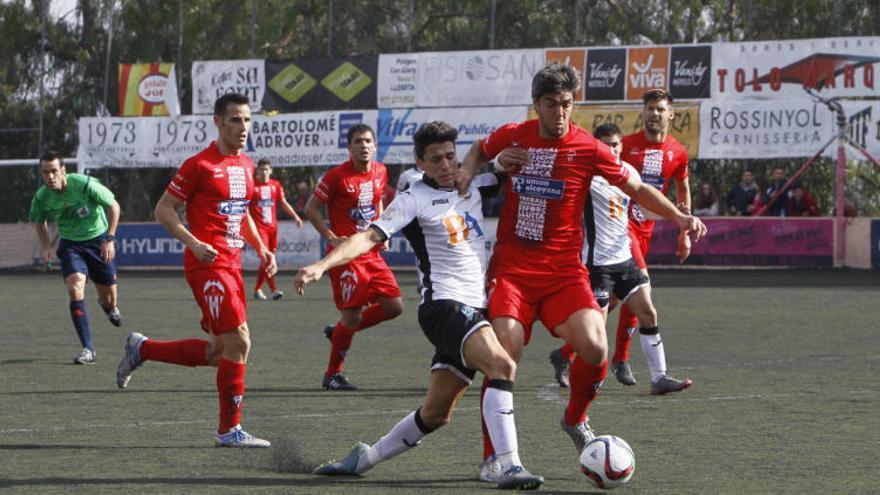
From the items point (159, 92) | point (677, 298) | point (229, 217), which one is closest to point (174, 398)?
point (229, 217)

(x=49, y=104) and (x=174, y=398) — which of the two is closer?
(x=174, y=398)

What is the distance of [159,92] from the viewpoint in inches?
1368

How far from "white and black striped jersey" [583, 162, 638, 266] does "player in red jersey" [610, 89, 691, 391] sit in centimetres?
66

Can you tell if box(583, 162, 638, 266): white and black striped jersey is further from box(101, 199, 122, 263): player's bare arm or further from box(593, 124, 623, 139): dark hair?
box(101, 199, 122, 263): player's bare arm

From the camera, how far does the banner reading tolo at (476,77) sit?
1230 inches

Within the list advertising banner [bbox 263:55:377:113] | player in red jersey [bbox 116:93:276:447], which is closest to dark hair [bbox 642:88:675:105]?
player in red jersey [bbox 116:93:276:447]

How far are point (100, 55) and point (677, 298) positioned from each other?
24.5m

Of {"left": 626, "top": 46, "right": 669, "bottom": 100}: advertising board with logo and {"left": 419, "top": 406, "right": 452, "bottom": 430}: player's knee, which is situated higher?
{"left": 626, "top": 46, "right": 669, "bottom": 100}: advertising board with logo

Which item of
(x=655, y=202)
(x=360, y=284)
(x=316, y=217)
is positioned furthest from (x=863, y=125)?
(x=655, y=202)

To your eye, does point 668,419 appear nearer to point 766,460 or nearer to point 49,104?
point 766,460

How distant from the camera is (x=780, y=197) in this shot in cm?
2909

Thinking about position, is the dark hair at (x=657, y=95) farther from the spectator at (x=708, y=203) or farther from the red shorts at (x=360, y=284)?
the spectator at (x=708, y=203)

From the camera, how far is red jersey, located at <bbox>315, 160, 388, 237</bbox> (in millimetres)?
12320

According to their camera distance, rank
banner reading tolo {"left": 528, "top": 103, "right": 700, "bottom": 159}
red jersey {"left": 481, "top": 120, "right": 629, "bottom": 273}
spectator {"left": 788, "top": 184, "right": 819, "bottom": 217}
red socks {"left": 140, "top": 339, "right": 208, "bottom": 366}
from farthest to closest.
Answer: banner reading tolo {"left": 528, "top": 103, "right": 700, "bottom": 159} < spectator {"left": 788, "top": 184, "right": 819, "bottom": 217} < red socks {"left": 140, "top": 339, "right": 208, "bottom": 366} < red jersey {"left": 481, "top": 120, "right": 629, "bottom": 273}
